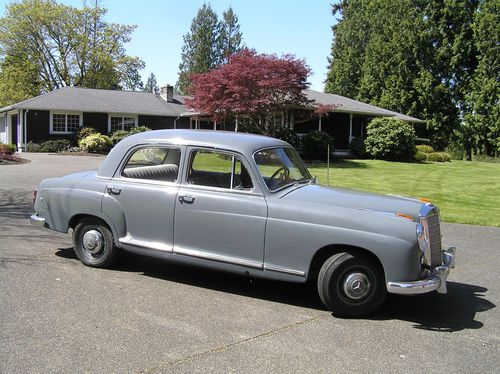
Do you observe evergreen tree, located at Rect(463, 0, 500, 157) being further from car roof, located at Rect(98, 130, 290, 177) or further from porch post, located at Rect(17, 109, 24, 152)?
car roof, located at Rect(98, 130, 290, 177)

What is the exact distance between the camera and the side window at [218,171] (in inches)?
219

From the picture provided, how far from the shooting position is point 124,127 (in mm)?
35188

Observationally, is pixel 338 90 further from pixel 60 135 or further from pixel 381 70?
pixel 60 135

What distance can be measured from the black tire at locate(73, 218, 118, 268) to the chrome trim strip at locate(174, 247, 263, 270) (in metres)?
1.01

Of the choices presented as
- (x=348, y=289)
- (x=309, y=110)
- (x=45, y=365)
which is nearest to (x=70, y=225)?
(x=45, y=365)

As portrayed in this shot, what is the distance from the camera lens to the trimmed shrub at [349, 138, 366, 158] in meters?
30.9

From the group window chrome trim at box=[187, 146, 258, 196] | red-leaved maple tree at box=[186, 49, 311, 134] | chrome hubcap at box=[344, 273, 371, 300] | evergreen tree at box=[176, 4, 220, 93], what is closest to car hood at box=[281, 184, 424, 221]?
window chrome trim at box=[187, 146, 258, 196]

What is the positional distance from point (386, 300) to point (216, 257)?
1.96 m

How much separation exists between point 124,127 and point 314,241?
3193 cm

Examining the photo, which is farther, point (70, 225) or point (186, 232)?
point (70, 225)

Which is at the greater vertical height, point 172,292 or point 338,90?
point 338,90

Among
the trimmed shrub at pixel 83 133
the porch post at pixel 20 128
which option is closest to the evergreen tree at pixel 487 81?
the trimmed shrub at pixel 83 133

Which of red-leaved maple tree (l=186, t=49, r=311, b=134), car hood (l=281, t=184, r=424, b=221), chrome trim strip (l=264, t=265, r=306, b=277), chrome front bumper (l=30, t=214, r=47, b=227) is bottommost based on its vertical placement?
chrome trim strip (l=264, t=265, r=306, b=277)

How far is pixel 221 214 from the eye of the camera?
5.46 metres
